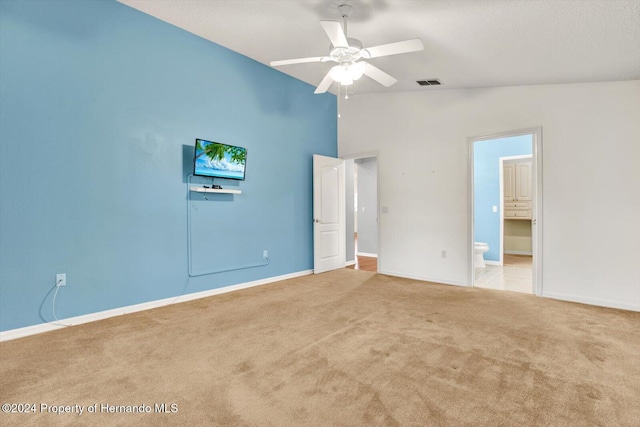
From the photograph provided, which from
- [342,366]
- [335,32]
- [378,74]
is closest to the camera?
[342,366]

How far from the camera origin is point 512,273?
542cm

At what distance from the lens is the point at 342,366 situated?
2.17 m

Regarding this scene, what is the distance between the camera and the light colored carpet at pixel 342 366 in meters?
1.67

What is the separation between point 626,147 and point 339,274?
157 inches

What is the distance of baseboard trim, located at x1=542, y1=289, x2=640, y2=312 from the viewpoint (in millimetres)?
3401

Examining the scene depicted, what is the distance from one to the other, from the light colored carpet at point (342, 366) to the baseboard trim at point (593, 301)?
15 cm

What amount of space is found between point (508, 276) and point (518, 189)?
2.97m

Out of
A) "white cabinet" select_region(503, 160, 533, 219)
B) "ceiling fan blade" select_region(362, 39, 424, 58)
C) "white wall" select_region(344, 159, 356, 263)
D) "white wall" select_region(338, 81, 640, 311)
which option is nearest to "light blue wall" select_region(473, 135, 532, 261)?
"white cabinet" select_region(503, 160, 533, 219)

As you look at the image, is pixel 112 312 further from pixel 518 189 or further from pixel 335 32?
pixel 518 189

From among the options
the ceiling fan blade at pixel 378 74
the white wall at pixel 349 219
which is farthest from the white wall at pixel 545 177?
the ceiling fan blade at pixel 378 74

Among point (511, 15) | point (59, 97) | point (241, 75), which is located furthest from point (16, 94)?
point (511, 15)

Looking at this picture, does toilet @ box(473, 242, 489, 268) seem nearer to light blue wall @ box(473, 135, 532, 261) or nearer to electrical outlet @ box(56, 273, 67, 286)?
light blue wall @ box(473, 135, 532, 261)

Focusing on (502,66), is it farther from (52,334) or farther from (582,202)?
(52,334)

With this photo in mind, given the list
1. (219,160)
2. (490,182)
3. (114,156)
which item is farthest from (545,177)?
(114,156)
